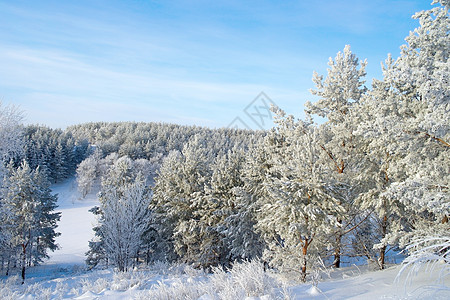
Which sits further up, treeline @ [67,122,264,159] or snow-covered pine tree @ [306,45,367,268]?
treeline @ [67,122,264,159]

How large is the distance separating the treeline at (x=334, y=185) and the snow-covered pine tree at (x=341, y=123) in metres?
0.06

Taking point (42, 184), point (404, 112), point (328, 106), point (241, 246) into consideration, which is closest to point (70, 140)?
point (42, 184)

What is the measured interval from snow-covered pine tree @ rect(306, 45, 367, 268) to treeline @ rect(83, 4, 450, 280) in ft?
0.19

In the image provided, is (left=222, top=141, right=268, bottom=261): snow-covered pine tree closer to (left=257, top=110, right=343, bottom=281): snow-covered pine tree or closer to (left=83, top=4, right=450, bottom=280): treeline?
(left=83, top=4, right=450, bottom=280): treeline

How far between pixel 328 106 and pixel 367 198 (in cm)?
539

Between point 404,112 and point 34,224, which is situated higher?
point 404,112

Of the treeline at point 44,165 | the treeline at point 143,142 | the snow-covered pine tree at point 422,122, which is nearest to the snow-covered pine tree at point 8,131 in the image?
the treeline at point 44,165

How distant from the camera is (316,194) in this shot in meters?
10.6

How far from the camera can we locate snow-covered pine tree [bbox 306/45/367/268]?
1278 cm

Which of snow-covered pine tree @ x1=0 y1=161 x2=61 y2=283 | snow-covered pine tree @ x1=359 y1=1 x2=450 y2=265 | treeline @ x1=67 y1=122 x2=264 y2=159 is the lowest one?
snow-covered pine tree @ x1=0 y1=161 x2=61 y2=283

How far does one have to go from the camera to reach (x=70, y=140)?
219ft

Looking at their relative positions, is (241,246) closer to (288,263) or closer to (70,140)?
(288,263)

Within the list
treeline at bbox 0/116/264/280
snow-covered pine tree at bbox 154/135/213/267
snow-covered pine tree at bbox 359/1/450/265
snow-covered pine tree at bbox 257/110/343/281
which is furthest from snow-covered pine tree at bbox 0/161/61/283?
snow-covered pine tree at bbox 359/1/450/265

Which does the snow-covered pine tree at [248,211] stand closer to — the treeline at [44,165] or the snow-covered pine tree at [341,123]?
the treeline at [44,165]
